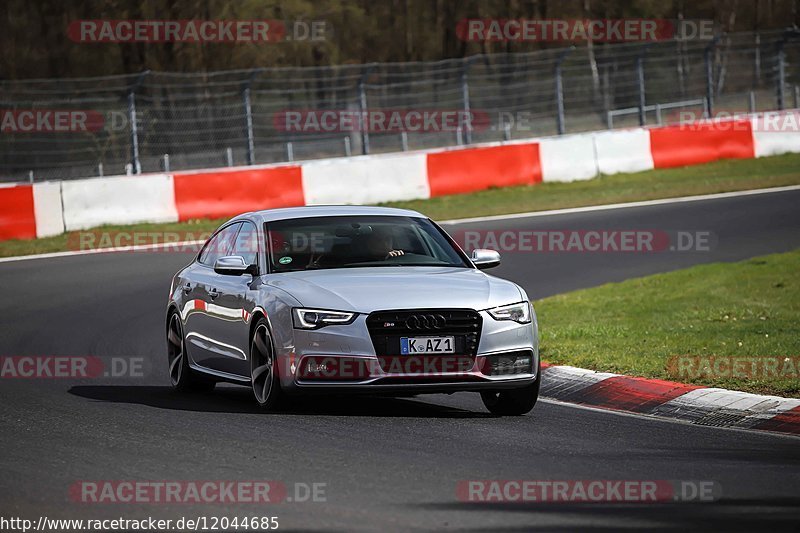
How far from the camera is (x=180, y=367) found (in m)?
11.7

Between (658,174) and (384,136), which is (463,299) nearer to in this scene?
(658,174)

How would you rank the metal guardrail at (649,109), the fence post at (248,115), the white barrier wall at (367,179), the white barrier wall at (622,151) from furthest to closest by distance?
the metal guardrail at (649,109), the white barrier wall at (622,151), the fence post at (248,115), the white barrier wall at (367,179)

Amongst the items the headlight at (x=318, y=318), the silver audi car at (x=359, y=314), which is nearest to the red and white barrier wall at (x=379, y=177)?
the silver audi car at (x=359, y=314)

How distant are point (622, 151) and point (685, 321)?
51.5 ft

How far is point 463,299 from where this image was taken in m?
9.55

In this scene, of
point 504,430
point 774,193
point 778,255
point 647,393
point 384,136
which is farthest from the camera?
point 384,136

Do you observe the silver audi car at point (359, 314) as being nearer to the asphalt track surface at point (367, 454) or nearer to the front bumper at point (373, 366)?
the front bumper at point (373, 366)

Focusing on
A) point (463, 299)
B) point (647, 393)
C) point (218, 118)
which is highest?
point (218, 118)

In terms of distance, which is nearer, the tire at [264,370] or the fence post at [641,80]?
the tire at [264,370]

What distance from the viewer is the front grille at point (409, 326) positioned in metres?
9.35

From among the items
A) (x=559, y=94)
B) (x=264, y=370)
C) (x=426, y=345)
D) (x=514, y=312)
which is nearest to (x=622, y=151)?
(x=559, y=94)

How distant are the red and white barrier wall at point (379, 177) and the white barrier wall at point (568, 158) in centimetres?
2

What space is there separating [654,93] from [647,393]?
2311 cm

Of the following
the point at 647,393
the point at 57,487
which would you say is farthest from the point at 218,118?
the point at 57,487
